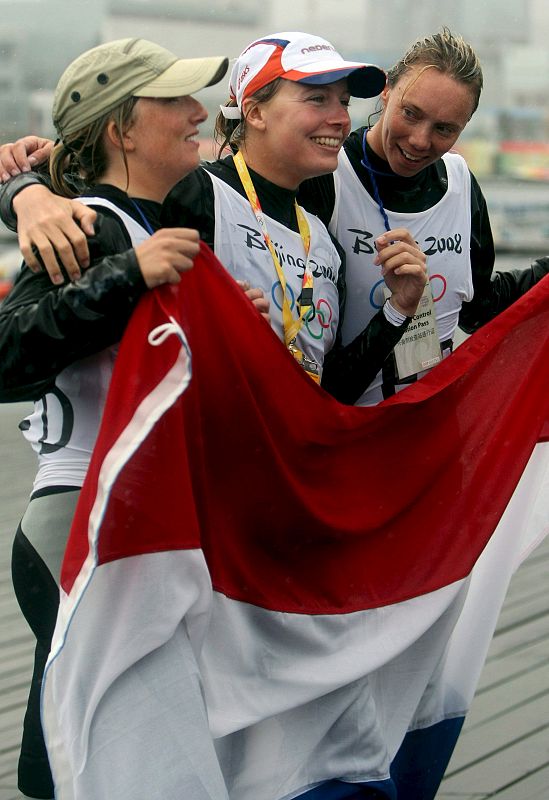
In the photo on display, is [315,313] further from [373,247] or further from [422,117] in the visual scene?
[422,117]

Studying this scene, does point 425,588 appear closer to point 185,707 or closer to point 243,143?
point 185,707

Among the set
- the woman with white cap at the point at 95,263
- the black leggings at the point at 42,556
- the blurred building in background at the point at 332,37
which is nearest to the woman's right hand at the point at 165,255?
the woman with white cap at the point at 95,263

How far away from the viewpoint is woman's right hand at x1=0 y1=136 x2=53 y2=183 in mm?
2621

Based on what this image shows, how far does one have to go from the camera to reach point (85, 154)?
2369 mm

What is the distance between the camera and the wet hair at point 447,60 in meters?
2.86

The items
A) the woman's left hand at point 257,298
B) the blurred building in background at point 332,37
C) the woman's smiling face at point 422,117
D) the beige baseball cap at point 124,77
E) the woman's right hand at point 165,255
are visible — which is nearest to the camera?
the woman's right hand at point 165,255

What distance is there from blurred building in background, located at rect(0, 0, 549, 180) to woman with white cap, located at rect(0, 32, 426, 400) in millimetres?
8857

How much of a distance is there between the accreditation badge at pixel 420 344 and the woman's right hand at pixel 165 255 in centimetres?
82

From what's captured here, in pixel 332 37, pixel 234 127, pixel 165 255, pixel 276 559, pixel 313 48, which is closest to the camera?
pixel 165 255

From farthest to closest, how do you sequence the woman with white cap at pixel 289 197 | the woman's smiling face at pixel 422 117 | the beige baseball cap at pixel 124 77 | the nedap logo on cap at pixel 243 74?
1. the woman's smiling face at pixel 422 117
2. the nedap logo on cap at pixel 243 74
3. the woman with white cap at pixel 289 197
4. the beige baseball cap at pixel 124 77

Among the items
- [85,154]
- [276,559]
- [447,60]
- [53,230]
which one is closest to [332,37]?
[447,60]

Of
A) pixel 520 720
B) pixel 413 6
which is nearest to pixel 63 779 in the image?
pixel 520 720

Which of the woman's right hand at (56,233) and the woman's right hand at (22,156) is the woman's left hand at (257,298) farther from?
the woman's right hand at (22,156)

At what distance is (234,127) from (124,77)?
0.54m
